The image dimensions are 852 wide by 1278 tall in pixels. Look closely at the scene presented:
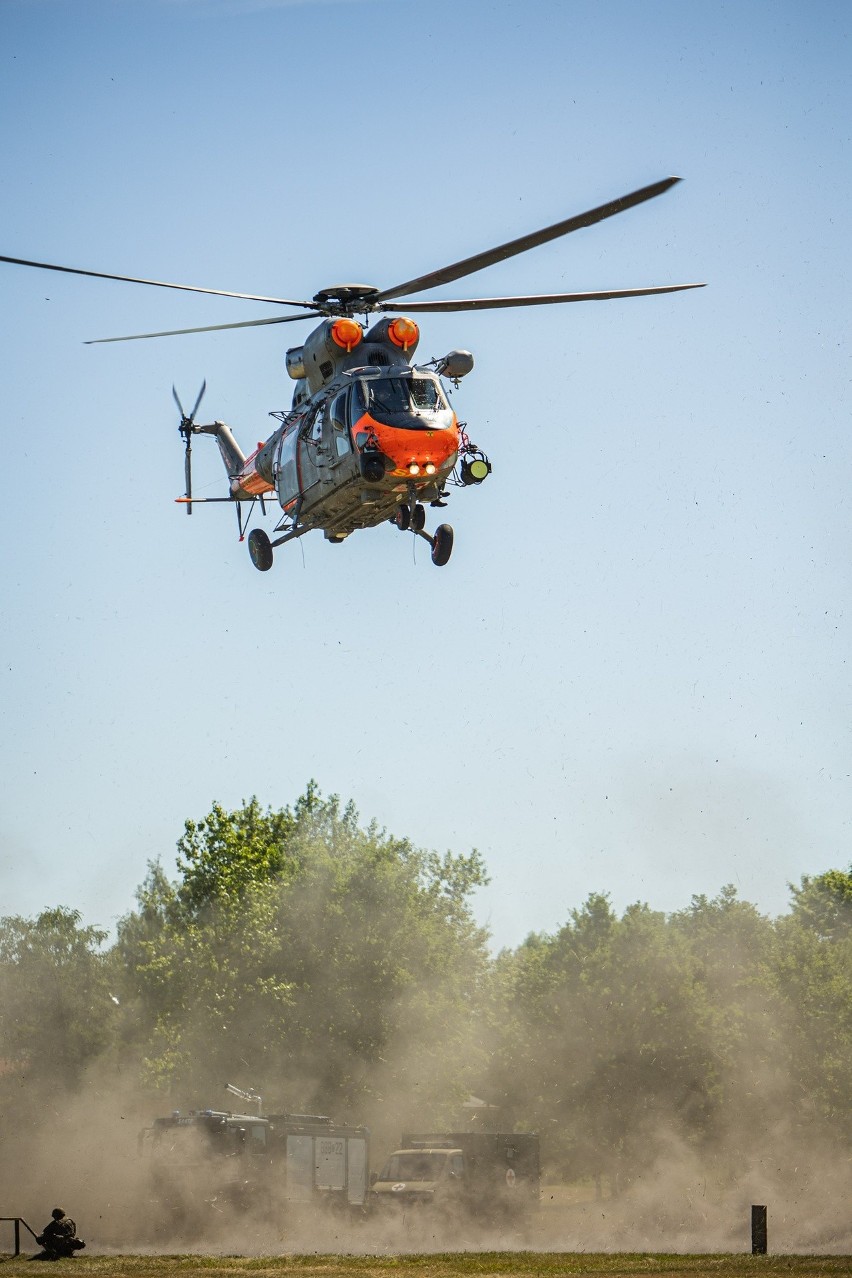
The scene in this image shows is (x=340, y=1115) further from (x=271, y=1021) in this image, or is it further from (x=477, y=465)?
(x=477, y=465)

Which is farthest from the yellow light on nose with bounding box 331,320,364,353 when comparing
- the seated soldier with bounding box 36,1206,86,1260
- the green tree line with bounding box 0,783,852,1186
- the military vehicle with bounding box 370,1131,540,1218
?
the green tree line with bounding box 0,783,852,1186

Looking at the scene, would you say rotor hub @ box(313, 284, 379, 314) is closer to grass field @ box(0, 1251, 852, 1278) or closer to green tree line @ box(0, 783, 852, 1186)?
A: grass field @ box(0, 1251, 852, 1278)

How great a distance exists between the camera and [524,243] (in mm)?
21531

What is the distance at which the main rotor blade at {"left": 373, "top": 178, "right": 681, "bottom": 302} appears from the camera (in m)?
19.8

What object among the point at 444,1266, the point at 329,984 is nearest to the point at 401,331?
the point at 444,1266

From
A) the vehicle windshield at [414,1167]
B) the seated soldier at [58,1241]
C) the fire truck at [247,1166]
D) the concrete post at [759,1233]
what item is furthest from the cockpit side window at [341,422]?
the vehicle windshield at [414,1167]

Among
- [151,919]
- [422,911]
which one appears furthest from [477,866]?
[151,919]

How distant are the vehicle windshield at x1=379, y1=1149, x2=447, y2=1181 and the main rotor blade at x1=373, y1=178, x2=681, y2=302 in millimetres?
17736

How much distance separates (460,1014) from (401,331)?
108 feet

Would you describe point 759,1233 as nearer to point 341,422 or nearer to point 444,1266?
point 444,1266

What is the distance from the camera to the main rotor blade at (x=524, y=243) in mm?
19781

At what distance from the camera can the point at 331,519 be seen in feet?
84.1

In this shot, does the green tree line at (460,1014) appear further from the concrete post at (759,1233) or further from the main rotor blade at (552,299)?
the main rotor blade at (552,299)

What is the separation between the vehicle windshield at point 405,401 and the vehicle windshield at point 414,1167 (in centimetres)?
A: 1621
